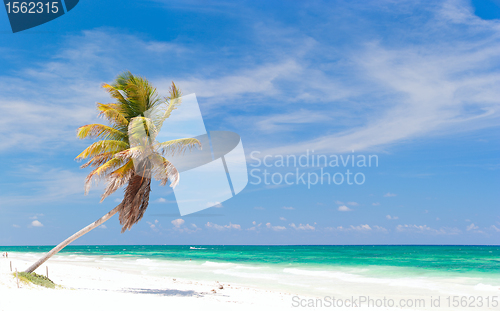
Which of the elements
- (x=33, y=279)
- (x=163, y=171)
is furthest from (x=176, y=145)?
(x=33, y=279)

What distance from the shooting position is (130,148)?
1027 cm

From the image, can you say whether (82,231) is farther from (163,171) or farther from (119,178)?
(163,171)

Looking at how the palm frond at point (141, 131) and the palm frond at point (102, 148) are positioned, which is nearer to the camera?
the palm frond at point (102, 148)

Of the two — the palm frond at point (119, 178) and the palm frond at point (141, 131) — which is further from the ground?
the palm frond at point (141, 131)

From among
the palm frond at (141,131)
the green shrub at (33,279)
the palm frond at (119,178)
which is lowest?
the green shrub at (33,279)

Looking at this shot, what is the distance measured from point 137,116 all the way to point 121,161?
159cm

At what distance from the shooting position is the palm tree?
10328 millimetres

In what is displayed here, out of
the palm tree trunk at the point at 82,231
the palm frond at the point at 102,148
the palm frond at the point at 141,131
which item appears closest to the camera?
the palm tree trunk at the point at 82,231

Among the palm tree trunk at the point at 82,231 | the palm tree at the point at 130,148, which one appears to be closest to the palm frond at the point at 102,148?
the palm tree at the point at 130,148

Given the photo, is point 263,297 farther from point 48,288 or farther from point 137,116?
point 137,116

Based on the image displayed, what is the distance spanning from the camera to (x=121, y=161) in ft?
34.5

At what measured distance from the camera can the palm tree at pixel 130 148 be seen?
33.9 feet

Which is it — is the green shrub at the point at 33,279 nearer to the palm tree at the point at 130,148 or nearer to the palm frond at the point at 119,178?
the palm tree at the point at 130,148

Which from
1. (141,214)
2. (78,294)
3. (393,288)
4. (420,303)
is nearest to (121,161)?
(141,214)
